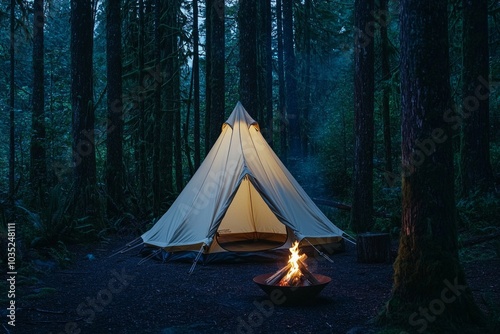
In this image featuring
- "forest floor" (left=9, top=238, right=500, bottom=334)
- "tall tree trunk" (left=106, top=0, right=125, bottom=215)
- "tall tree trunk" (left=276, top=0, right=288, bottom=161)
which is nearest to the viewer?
"forest floor" (left=9, top=238, right=500, bottom=334)

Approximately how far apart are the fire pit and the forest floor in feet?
0.40

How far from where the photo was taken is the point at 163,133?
1424 centimetres

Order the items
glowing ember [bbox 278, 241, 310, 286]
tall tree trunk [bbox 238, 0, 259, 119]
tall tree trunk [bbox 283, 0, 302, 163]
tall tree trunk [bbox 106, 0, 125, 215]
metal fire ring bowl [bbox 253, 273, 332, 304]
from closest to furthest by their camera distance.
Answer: metal fire ring bowl [bbox 253, 273, 332, 304] < glowing ember [bbox 278, 241, 310, 286] < tall tree trunk [bbox 238, 0, 259, 119] < tall tree trunk [bbox 106, 0, 125, 215] < tall tree trunk [bbox 283, 0, 302, 163]

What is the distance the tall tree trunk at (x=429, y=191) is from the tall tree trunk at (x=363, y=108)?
5.32m

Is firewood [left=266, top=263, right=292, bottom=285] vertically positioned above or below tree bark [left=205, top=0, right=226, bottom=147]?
below

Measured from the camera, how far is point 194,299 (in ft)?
17.2

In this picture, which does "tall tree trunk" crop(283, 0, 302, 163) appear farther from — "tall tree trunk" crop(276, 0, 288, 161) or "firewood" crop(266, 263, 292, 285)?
"firewood" crop(266, 263, 292, 285)

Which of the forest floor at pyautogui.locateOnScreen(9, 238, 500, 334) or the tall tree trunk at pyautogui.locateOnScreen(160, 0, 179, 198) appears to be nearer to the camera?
the forest floor at pyautogui.locateOnScreen(9, 238, 500, 334)

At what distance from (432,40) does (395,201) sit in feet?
26.7

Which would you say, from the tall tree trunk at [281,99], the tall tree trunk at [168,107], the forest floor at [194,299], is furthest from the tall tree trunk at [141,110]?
the tall tree trunk at [281,99]

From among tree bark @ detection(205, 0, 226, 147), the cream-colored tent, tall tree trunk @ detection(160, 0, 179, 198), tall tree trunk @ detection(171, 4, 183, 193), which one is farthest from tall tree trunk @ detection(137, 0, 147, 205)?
the cream-colored tent

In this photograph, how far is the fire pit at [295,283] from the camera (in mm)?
4762

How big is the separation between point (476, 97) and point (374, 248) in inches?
144

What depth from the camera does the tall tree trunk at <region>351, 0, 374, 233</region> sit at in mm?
8992
